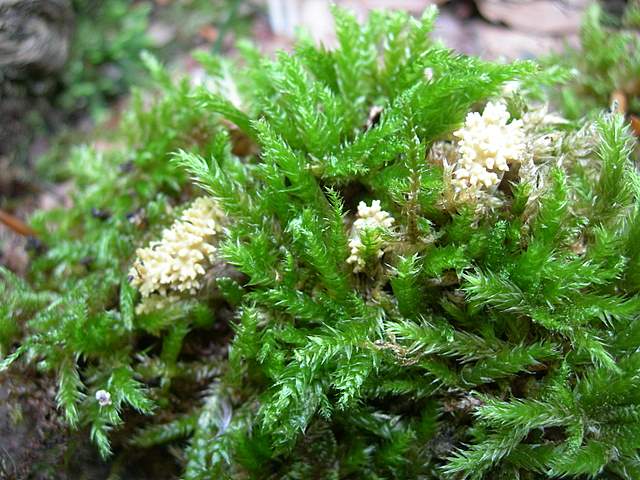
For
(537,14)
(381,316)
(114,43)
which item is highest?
(537,14)

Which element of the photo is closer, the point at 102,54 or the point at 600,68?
the point at 600,68

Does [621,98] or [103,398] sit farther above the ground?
[621,98]

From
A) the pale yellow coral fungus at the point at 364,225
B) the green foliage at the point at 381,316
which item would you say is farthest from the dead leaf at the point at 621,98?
the pale yellow coral fungus at the point at 364,225

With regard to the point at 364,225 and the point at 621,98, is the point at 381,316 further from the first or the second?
the point at 621,98

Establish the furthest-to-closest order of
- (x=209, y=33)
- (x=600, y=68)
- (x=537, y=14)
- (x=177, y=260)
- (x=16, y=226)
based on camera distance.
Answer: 1. (x=209, y=33)
2. (x=537, y=14)
3. (x=600, y=68)
4. (x=16, y=226)
5. (x=177, y=260)

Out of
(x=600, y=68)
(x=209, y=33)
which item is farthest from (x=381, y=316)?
(x=209, y=33)

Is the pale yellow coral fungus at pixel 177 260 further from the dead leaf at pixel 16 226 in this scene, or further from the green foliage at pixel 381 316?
the dead leaf at pixel 16 226

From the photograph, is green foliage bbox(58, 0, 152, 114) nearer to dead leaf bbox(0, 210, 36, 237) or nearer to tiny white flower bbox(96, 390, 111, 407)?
dead leaf bbox(0, 210, 36, 237)

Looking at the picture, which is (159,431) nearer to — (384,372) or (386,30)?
(384,372)
